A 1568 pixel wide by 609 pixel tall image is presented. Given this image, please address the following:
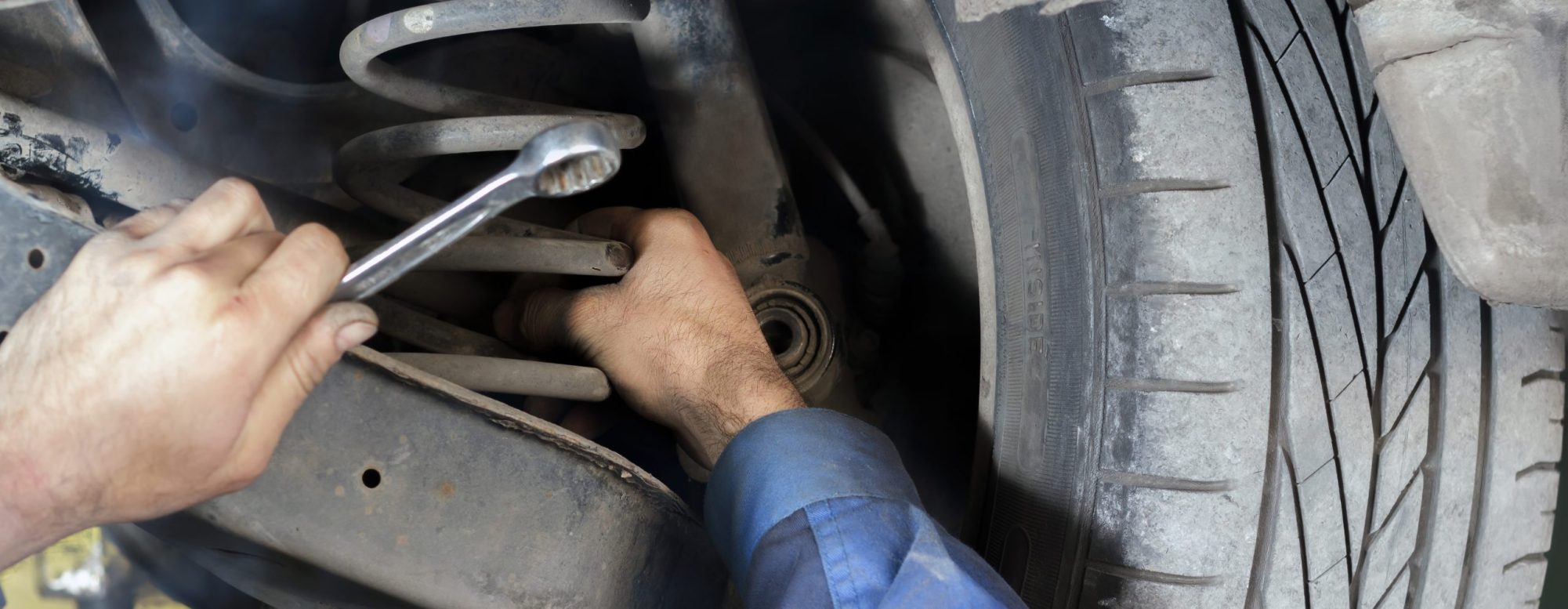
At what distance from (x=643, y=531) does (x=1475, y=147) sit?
0.59 metres

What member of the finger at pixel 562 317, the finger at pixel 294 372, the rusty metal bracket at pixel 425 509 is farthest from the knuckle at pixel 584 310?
the finger at pixel 294 372

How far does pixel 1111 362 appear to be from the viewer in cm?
65

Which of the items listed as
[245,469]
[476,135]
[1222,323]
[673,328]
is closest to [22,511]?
[245,469]

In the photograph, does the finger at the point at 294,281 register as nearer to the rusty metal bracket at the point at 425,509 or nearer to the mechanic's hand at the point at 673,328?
the rusty metal bracket at the point at 425,509

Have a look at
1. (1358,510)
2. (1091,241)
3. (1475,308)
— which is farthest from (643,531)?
(1475,308)

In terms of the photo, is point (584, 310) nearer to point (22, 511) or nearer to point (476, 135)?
point (476, 135)

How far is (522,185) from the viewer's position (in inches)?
17.8

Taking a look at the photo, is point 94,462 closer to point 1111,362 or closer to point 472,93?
point 472,93

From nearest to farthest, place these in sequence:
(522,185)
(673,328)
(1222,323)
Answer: (522,185), (1222,323), (673,328)

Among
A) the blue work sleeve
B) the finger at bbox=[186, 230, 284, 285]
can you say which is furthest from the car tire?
the finger at bbox=[186, 230, 284, 285]

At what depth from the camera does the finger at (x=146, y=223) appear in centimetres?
52

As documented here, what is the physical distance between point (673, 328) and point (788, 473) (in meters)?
0.21

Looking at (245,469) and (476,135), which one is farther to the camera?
(476,135)

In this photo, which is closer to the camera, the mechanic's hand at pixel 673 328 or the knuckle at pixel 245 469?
the knuckle at pixel 245 469
